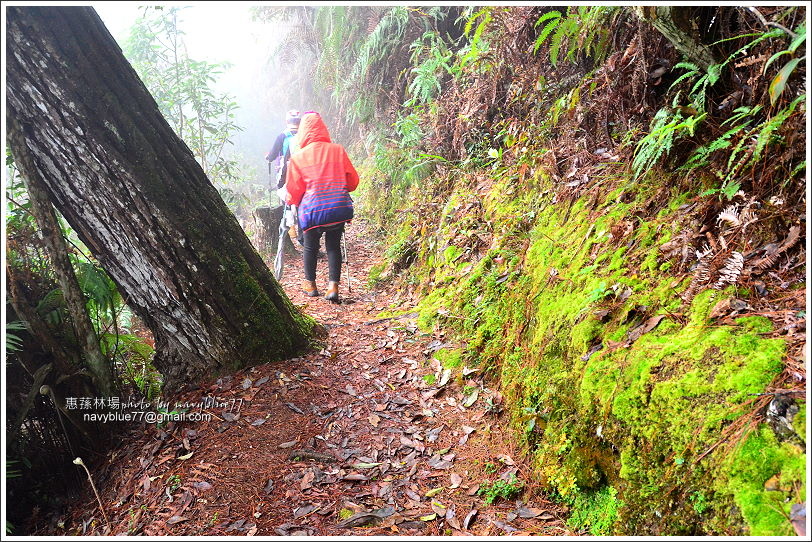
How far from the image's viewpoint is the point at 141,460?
3254 mm

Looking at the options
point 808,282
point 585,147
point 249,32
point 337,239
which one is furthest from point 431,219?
point 249,32

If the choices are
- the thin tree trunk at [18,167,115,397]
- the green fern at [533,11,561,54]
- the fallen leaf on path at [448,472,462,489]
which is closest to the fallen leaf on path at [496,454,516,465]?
the fallen leaf on path at [448,472,462,489]

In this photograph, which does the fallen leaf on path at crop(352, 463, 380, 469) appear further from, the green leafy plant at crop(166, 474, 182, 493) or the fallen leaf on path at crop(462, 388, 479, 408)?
the green leafy plant at crop(166, 474, 182, 493)

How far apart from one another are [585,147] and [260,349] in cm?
348

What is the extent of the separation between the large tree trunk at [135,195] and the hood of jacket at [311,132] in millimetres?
2546

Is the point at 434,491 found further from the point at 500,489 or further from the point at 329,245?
the point at 329,245

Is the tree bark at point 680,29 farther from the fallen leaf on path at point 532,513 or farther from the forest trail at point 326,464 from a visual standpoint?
the fallen leaf on path at point 532,513

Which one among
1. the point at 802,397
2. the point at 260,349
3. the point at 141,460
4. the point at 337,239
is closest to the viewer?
the point at 802,397

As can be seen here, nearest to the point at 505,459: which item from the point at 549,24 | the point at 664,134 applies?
the point at 664,134

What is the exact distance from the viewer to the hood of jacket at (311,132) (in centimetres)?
616

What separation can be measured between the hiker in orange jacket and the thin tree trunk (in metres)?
3.17

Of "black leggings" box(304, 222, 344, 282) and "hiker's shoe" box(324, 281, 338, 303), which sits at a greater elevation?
"black leggings" box(304, 222, 344, 282)

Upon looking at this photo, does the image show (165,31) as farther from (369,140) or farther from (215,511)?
(215,511)

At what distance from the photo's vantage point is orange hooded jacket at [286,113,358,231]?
607 cm
